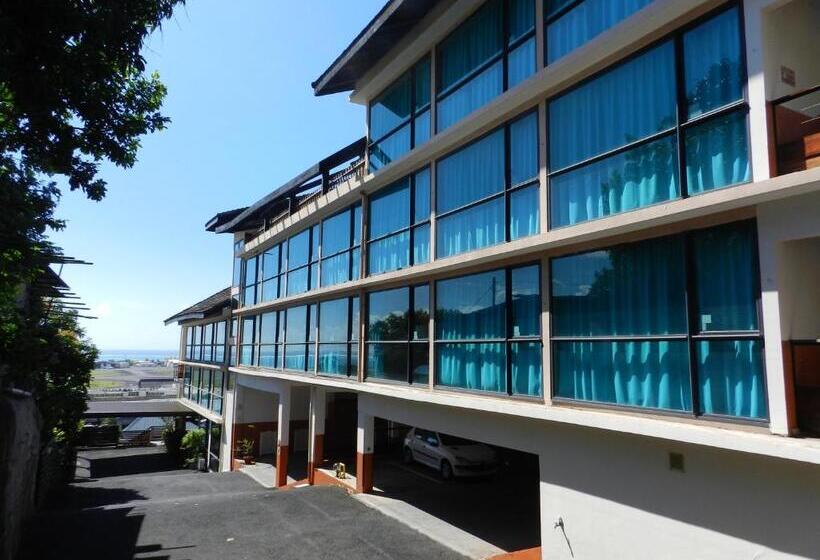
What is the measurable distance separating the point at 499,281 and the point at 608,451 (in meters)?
3.28

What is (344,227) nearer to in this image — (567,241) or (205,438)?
(567,241)

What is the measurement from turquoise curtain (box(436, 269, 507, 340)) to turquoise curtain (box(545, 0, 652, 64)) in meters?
3.66

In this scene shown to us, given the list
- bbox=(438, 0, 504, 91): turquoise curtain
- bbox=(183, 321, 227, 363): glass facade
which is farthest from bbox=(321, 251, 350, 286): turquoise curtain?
bbox=(183, 321, 227, 363): glass facade

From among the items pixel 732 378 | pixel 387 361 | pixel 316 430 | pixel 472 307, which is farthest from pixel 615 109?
pixel 316 430

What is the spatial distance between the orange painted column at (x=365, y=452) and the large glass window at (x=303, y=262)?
4635mm

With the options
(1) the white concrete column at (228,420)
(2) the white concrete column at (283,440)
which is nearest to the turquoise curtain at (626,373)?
(2) the white concrete column at (283,440)

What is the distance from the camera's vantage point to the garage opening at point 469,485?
1141 centimetres

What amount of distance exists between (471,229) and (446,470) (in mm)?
9200

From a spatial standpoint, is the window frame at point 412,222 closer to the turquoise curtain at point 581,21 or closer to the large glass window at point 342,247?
the large glass window at point 342,247

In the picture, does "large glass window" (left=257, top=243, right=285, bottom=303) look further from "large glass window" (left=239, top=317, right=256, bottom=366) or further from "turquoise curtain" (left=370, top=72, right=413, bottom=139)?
"turquoise curtain" (left=370, top=72, right=413, bottom=139)

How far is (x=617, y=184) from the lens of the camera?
720 centimetres

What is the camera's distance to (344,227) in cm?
1514

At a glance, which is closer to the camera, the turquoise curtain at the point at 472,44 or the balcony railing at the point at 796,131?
the balcony railing at the point at 796,131

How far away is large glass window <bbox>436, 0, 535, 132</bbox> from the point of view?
8.91 m
